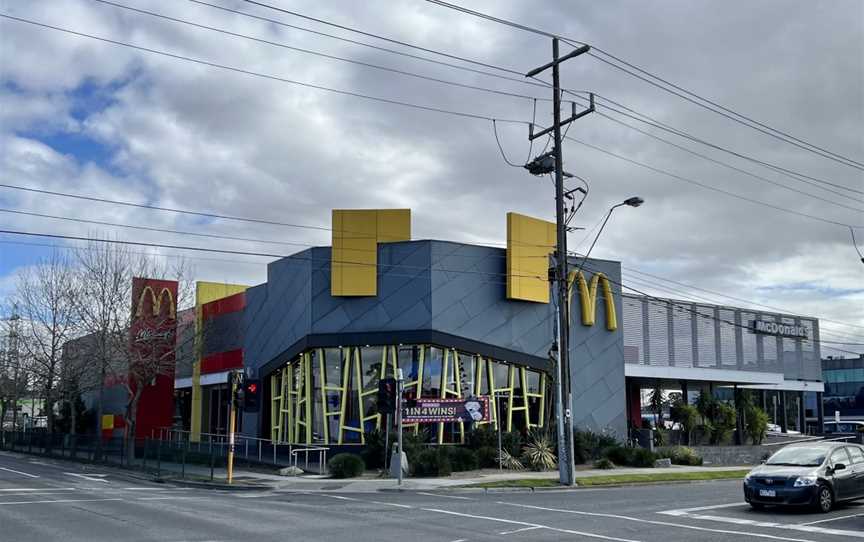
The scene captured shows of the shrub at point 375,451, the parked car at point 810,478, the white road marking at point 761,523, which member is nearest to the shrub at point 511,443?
the shrub at point 375,451

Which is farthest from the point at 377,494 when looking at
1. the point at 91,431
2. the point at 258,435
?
the point at 91,431

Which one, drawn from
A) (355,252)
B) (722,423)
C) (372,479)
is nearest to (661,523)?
(372,479)

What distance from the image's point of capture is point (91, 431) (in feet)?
178

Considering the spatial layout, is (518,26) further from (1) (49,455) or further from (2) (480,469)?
(1) (49,455)

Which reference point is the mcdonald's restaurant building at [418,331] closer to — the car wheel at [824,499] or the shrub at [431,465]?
the shrub at [431,465]

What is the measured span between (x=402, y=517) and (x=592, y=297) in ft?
75.8

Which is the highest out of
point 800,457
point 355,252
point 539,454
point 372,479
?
point 355,252

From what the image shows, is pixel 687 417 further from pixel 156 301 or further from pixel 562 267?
pixel 156 301

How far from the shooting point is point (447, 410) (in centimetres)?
3212

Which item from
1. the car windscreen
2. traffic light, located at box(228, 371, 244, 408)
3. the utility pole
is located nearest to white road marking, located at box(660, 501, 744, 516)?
the car windscreen

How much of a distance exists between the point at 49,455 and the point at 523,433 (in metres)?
27.9

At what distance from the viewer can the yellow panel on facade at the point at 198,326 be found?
4373cm

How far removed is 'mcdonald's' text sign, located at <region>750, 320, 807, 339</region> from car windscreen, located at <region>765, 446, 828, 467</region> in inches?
1464

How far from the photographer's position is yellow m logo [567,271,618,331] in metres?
38.7
